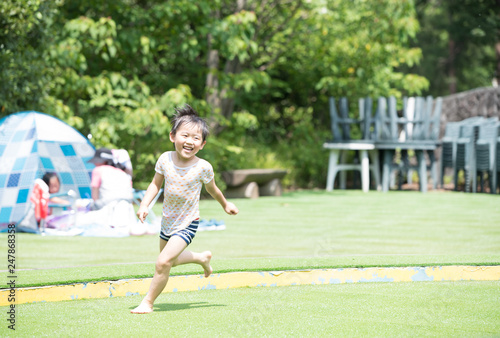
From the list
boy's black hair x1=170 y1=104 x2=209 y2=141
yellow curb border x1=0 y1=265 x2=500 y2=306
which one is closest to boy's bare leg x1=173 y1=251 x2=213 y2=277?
yellow curb border x1=0 y1=265 x2=500 y2=306

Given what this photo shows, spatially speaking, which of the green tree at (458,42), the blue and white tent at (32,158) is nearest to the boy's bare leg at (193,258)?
the blue and white tent at (32,158)

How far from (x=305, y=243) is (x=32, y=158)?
395 cm

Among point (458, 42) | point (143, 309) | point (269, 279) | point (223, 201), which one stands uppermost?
point (458, 42)

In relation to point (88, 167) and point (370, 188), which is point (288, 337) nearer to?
point (88, 167)

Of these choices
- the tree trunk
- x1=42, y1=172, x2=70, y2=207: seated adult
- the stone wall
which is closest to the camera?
x1=42, y1=172, x2=70, y2=207: seated adult

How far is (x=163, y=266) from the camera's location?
4.80m

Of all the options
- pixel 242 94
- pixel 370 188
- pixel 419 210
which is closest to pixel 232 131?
pixel 242 94

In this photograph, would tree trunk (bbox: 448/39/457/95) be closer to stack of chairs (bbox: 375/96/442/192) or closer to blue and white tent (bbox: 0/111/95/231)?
stack of chairs (bbox: 375/96/442/192)

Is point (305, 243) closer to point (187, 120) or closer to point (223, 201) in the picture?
point (223, 201)

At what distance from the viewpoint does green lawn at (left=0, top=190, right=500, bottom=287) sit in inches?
243

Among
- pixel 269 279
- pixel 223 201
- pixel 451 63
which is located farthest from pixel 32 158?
pixel 451 63

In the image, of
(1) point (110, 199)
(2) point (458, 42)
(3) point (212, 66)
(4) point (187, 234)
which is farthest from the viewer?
(2) point (458, 42)

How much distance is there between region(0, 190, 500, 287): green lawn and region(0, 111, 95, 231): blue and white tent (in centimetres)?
49

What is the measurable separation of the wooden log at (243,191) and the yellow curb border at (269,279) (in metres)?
9.98
